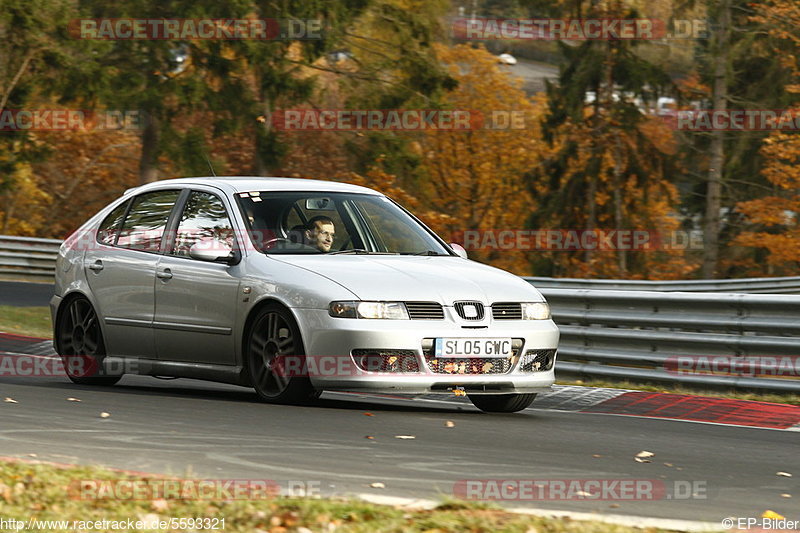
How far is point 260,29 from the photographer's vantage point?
37.4 m

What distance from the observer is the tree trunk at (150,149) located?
123ft

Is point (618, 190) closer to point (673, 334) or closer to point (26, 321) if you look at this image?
point (26, 321)

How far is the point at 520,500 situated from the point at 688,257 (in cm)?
4580

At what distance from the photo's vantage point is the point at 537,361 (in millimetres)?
9586

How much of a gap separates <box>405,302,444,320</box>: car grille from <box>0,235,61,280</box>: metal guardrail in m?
23.6

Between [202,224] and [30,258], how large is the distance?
2241 cm

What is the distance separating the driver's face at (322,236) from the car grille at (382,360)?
123 centimetres

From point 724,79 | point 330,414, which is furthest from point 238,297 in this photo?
point 724,79

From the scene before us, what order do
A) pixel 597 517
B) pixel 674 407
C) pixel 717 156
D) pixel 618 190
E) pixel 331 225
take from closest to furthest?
pixel 597 517, pixel 331 225, pixel 674 407, pixel 717 156, pixel 618 190

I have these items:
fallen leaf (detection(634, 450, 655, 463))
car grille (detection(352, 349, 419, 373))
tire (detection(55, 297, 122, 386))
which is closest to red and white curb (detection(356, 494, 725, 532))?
fallen leaf (detection(634, 450, 655, 463))

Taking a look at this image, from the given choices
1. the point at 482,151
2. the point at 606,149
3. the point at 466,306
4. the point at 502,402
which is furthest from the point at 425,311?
the point at 482,151

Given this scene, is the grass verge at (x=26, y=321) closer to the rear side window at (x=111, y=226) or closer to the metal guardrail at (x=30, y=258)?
the rear side window at (x=111, y=226)

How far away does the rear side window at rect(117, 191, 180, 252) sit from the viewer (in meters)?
10.6

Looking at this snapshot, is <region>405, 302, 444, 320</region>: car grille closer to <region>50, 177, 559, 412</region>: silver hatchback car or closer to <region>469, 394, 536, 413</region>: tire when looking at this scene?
<region>50, 177, 559, 412</region>: silver hatchback car
